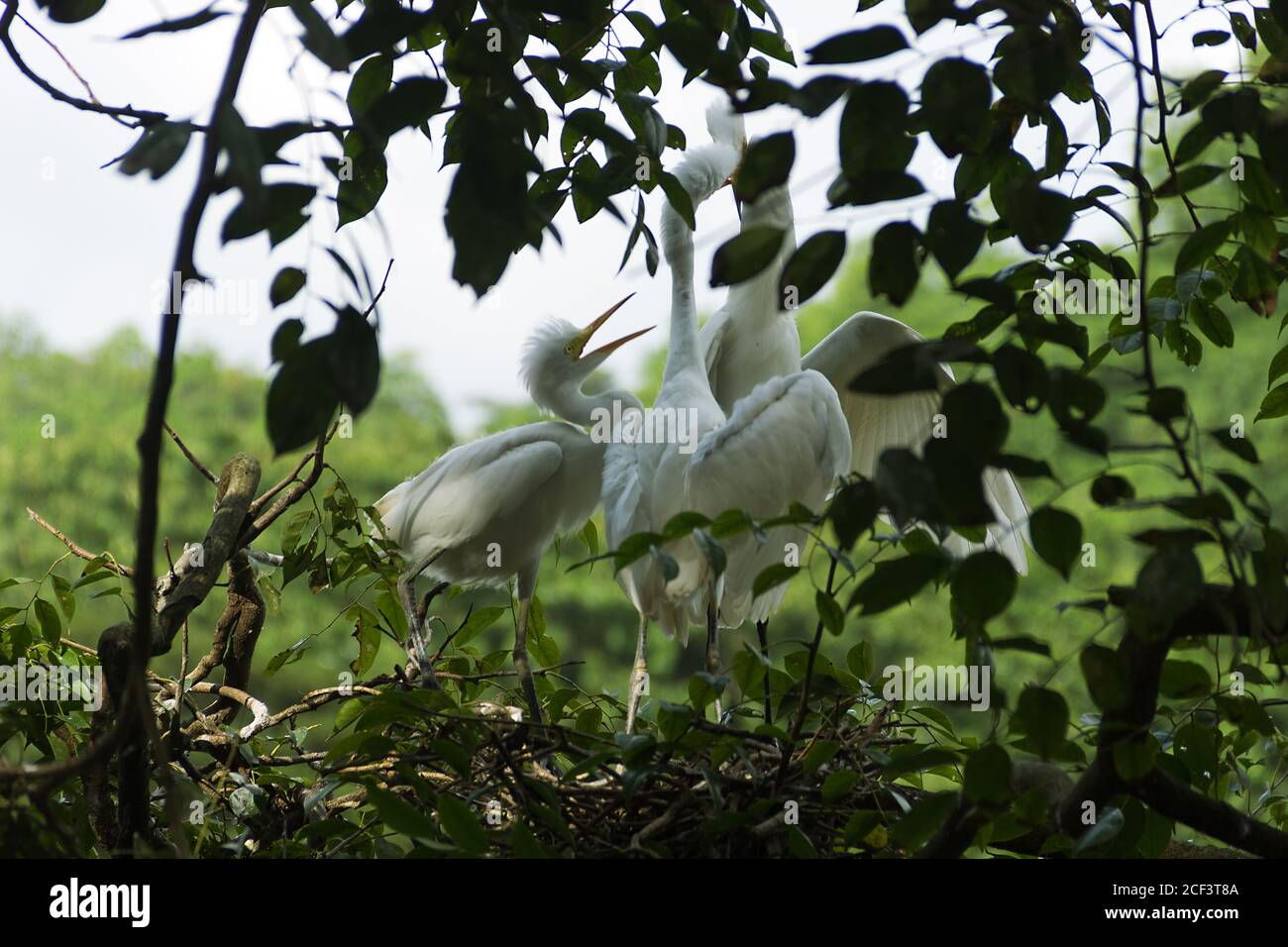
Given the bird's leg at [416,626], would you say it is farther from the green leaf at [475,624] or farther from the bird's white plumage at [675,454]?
the bird's white plumage at [675,454]

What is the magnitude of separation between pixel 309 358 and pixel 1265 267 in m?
1.33

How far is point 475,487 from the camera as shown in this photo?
10.7 ft

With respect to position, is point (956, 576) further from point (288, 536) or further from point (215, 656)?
point (215, 656)

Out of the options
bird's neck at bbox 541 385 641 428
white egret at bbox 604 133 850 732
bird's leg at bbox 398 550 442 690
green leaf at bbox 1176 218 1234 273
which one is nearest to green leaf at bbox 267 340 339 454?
green leaf at bbox 1176 218 1234 273

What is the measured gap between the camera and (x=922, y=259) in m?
1.13

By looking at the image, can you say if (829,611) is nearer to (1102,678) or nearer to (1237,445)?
(1102,678)

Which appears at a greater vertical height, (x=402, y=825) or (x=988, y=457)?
(x=988, y=457)

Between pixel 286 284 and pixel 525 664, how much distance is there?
200 cm

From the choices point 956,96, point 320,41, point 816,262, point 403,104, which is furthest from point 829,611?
point 320,41

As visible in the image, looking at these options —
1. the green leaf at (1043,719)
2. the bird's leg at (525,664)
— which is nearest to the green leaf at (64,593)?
the bird's leg at (525,664)

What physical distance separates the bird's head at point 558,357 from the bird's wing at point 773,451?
775 mm

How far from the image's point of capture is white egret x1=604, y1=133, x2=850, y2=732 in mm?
2662

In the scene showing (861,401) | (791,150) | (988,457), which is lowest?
(988,457)
